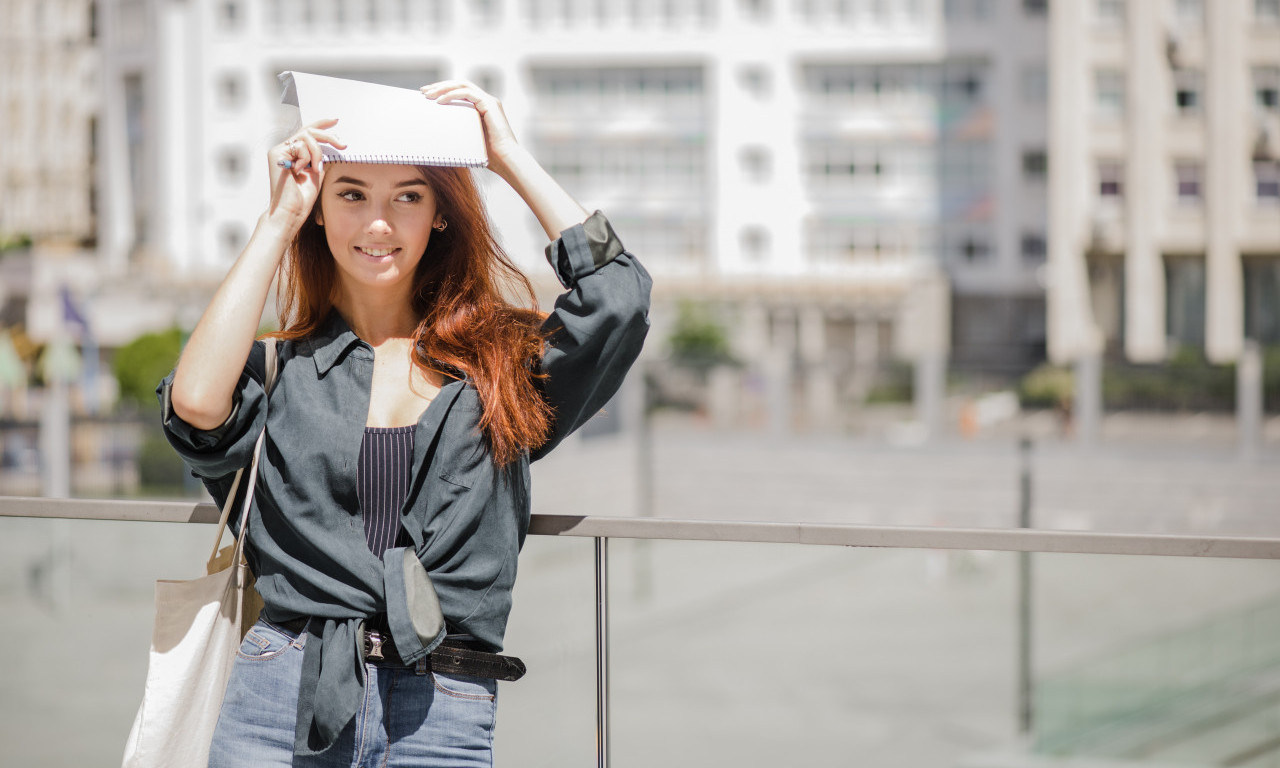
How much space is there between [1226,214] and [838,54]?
51.8 ft

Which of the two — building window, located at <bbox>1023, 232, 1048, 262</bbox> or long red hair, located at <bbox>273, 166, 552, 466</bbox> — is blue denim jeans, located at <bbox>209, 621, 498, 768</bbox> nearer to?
long red hair, located at <bbox>273, 166, 552, 466</bbox>

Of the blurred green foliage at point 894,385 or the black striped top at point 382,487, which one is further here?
the blurred green foliage at point 894,385

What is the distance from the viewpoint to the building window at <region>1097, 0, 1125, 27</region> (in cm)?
3972

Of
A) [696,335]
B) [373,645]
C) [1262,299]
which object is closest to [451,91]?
[373,645]

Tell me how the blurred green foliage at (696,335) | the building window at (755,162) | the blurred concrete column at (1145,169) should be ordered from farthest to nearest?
the building window at (755,162), the blurred green foliage at (696,335), the blurred concrete column at (1145,169)

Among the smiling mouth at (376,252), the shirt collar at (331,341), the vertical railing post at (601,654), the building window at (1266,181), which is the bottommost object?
the vertical railing post at (601,654)

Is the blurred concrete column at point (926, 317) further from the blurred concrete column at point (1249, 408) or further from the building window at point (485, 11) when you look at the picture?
A: the blurred concrete column at point (1249, 408)

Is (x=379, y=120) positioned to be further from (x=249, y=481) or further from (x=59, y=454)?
(x=59, y=454)

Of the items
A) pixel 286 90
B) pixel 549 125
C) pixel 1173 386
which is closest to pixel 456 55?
pixel 549 125

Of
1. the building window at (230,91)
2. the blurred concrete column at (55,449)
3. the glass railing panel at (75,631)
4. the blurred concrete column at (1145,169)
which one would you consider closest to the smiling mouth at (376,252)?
the glass railing panel at (75,631)

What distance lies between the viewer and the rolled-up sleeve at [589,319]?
2.21 metres

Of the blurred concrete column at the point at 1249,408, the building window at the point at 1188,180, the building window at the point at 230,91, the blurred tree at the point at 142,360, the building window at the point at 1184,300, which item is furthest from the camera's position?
the building window at the point at 230,91

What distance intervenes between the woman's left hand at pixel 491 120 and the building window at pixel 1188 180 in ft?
134

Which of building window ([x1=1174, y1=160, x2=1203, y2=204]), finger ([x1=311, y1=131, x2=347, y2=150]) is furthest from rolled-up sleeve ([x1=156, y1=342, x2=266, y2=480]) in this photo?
building window ([x1=1174, y1=160, x2=1203, y2=204])
